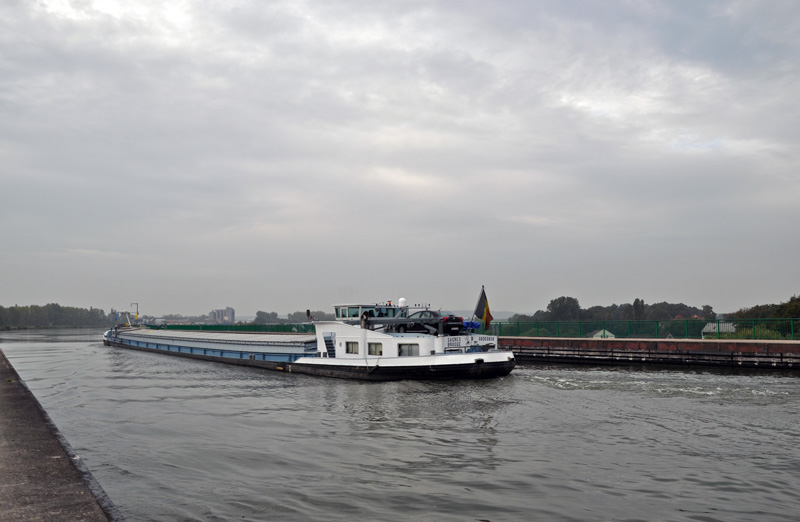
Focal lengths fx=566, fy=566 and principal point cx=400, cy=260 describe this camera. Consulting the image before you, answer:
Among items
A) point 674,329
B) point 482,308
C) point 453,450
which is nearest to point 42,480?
point 453,450

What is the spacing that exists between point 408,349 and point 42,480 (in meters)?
26.8

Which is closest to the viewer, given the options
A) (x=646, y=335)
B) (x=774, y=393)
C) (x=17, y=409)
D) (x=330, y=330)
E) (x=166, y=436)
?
(x=17, y=409)

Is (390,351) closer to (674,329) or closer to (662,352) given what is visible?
(662,352)

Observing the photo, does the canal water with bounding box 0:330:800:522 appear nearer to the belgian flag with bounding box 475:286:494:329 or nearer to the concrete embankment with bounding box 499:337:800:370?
the concrete embankment with bounding box 499:337:800:370

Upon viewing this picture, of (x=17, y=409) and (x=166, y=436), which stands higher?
(x=17, y=409)

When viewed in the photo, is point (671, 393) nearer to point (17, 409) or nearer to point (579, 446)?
point (579, 446)

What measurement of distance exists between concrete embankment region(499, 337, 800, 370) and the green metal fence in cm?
352

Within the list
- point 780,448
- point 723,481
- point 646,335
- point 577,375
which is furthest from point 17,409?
point 646,335

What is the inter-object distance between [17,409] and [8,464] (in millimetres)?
7909

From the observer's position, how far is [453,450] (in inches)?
693

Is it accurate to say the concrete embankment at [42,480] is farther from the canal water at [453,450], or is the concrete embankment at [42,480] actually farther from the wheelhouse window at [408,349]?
the wheelhouse window at [408,349]

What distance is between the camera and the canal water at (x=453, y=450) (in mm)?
12406

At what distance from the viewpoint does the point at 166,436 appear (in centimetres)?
2036

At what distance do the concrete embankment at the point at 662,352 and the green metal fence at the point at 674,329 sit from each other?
3.52 meters
